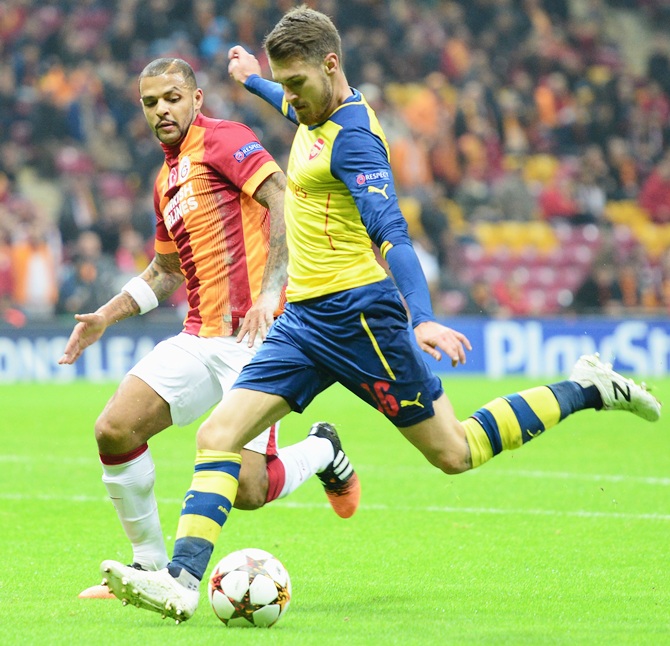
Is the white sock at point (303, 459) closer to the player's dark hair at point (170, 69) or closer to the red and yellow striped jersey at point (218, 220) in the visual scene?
the red and yellow striped jersey at point (218, 220)

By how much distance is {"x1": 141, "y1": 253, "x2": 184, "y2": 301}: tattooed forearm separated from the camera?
5844mm

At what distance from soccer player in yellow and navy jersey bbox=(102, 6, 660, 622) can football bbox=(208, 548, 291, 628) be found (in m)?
0.13

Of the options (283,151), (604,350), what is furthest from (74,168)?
(604,350)

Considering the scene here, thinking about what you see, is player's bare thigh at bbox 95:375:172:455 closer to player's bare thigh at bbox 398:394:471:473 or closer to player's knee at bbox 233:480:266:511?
player's knee at bbox 233:480:266:511

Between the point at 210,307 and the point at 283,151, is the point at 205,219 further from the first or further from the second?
the point at 283,151

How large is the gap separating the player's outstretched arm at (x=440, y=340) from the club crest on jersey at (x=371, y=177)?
58 cm

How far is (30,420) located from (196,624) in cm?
837

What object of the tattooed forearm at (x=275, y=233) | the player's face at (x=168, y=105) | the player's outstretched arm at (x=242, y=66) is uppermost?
the player's outstretched arm at (x=242, y=66)

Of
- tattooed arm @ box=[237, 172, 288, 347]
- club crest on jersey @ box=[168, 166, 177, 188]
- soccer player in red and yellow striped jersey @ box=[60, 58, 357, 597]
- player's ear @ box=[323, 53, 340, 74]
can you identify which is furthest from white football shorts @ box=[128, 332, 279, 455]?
player's ear @ box=[323, 53, 340, 74]

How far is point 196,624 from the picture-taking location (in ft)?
14.5

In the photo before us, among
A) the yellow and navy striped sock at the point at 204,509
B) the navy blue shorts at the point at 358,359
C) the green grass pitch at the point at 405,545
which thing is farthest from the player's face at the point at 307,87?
the green grass pitch at the point at 405,545

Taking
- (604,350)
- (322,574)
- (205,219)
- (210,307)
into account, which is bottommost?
(604,350)

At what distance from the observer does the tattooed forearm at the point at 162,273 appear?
584 centimetres

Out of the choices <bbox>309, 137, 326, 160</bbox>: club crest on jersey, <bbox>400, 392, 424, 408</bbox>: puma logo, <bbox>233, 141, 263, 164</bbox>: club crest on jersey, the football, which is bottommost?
the football
